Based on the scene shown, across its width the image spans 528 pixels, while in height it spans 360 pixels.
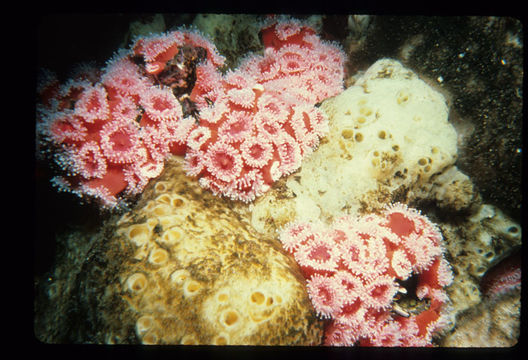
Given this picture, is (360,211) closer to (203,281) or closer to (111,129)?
(203,281)

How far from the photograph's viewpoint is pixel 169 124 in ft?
8.18

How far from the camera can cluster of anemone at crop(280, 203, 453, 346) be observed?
2.22 m

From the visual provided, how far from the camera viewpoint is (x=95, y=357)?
6.54 feet

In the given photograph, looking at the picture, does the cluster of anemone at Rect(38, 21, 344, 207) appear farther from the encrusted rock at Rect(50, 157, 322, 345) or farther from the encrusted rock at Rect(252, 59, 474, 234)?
the encrusted rock at Rect(50, 157, 322, 345)

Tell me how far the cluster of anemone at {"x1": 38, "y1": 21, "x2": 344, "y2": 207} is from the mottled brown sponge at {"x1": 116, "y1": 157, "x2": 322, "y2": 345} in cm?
38

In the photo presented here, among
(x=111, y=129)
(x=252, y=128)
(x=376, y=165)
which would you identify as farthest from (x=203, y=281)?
(x=376, y=165)

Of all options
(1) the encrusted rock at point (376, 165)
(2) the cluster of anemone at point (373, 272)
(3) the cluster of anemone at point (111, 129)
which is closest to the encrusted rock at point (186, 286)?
(2) the cluster of anemone at point (373, 272)

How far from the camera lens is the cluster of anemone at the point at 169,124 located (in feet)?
7.61

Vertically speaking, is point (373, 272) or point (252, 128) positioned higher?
point (252, 128)

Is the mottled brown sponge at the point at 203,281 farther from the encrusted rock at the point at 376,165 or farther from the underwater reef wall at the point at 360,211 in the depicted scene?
the encrusted rock at the point at 376,165

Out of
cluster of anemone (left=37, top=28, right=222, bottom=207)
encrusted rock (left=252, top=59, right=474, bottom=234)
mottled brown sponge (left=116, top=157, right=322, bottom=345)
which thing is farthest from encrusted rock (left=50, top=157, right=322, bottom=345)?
encrusted rock (left=252, top=59, right=474, bottom=234)

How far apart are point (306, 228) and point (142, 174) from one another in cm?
153

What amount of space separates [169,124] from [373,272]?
2147mm

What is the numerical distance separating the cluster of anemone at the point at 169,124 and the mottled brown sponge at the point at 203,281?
0.38 meters
